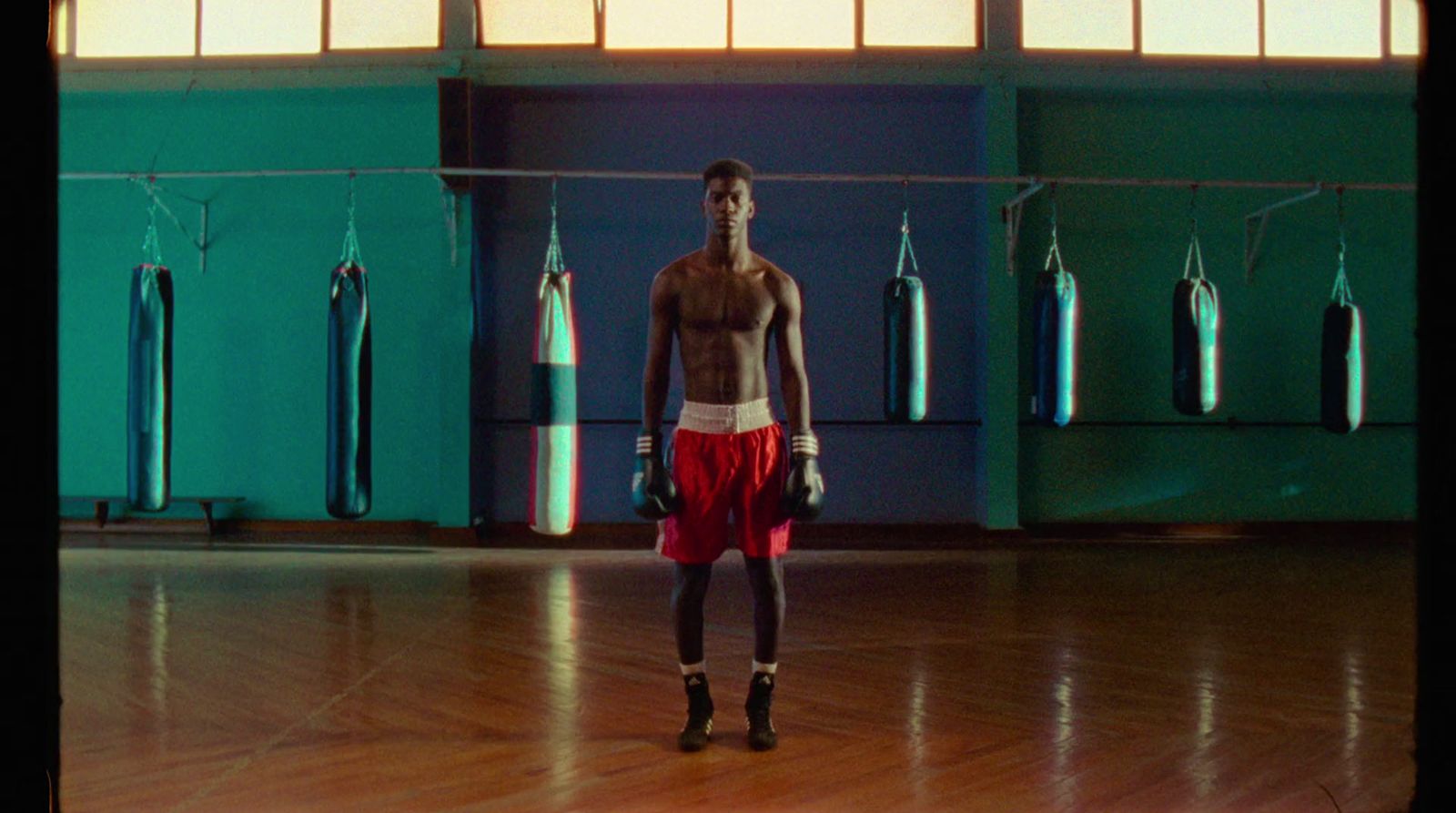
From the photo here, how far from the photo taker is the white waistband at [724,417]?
8.78 feet

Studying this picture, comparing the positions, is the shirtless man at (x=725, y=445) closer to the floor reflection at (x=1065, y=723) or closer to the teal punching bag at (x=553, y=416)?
the floor reflection at (x=1065, y=723)

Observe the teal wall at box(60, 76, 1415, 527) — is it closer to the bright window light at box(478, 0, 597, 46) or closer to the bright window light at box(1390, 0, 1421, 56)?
the bright window light at box(1390, 0, 1421, 56)

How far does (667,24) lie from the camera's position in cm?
743

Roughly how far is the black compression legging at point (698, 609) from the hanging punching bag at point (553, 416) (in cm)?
220

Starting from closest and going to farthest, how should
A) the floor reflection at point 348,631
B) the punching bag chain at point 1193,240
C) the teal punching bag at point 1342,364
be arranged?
the floor reflection at point 348,631, the punching bag chain at point 1193,240, the teal punching bag at point 1342,364

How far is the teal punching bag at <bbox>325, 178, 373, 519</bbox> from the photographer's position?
210 inches

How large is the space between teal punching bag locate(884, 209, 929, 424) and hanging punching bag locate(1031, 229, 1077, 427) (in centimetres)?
79

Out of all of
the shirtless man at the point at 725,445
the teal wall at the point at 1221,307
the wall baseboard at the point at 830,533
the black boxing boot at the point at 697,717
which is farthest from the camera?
the teal wall at the point at 1221,307

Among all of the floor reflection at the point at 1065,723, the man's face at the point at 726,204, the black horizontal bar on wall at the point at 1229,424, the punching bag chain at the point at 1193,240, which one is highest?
the punching bag chain at the point at 1193,240

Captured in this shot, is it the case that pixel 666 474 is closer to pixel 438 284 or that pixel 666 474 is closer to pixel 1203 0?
pixel 438 284

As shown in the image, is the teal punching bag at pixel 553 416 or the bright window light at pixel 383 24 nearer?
the teal punching bag at pixel 553 416

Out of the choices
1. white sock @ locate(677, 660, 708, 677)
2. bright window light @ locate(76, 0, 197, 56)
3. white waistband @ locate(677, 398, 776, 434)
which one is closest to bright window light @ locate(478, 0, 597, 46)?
bright window light @ locate(76, 0, 197, 56)

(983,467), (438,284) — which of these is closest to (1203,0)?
(983,467)

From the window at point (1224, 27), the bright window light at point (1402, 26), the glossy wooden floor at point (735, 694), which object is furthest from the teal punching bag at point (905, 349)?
the bright window light at point (1402, 26)
